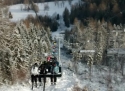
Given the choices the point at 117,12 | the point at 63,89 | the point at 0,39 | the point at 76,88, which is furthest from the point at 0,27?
the point at 117,12

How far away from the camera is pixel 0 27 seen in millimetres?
26172

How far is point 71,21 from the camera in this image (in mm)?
153375

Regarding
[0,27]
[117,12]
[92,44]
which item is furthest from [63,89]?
[117,12]

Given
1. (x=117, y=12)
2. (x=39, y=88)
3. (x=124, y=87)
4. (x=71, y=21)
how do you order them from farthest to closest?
(x=71, y=21)
(x=117, y=12)
(x=124, y=87)
(x=39, y=88)

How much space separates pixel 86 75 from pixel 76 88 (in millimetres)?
43797

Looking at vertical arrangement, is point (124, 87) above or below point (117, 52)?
below

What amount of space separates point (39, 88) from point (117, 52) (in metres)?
63.2

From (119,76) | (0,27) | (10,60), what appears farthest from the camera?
(119,76)

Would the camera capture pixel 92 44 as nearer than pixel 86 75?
No

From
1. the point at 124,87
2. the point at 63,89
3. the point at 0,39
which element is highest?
the point at 0,39

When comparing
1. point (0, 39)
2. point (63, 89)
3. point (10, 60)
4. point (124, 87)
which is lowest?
point (124, 87)

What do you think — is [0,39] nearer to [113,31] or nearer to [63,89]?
[63,89]

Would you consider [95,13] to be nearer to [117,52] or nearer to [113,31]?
[113,31]

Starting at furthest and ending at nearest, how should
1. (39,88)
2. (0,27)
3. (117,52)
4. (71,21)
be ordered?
1. (71,21)
2. (117,52)
3. (39,88)
4. (0,27)
